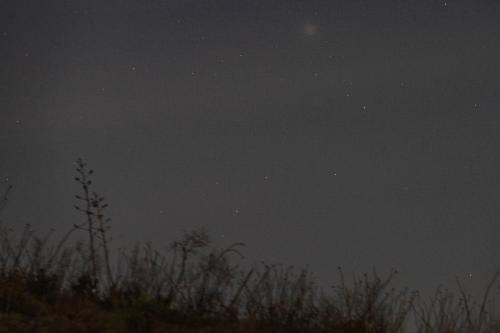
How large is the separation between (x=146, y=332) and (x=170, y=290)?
116 centimetres

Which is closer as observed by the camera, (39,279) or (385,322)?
(385,322)

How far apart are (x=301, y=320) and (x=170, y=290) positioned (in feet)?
4.96

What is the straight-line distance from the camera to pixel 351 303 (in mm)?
6969

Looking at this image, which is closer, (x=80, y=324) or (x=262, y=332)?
(x=80, y=324)

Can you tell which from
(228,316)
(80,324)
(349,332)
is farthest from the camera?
(228,316)

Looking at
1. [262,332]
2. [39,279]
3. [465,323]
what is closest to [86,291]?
[39,279]

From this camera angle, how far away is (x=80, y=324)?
620cm

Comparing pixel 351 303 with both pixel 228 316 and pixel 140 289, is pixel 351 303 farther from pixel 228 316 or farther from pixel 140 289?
pixel 140 289

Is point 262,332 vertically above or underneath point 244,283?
underneath

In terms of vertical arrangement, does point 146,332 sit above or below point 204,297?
below

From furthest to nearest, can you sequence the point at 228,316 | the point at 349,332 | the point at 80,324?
1. the point at 228,316
2. the point at 349,332
3. the point at 80,324

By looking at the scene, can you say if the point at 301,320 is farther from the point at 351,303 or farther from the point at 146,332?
the point at 146,332

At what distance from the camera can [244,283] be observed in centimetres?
743

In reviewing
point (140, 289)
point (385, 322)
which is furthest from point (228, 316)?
point (385, 322)
